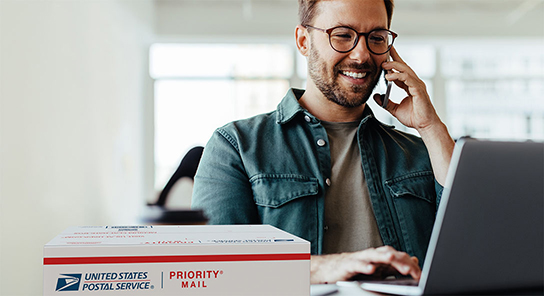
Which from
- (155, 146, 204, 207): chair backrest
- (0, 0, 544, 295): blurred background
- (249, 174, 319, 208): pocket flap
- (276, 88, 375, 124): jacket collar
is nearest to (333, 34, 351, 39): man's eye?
(276, 88, 375, 124): jacket collar

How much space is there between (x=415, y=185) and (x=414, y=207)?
62mm

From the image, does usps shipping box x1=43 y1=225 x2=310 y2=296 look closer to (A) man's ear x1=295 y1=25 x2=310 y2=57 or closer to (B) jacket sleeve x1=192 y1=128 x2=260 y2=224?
(B) jacket sleeve x1=192 y1=128 x2=260 y2=224

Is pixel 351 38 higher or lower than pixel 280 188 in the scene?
higher

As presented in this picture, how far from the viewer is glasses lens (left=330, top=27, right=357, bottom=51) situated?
1.46 metres

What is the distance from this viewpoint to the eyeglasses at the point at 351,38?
4.80ft

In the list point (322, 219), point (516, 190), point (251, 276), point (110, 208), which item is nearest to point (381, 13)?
point (322, 219)

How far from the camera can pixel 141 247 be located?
600mm

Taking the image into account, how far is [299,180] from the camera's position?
1.40 m

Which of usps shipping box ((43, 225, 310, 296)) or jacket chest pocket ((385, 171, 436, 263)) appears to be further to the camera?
jacket chest pocket ((385, 171, 436, 263))


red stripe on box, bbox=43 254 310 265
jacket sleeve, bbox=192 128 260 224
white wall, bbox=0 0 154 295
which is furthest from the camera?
white wall, bbox=0 0 154 295

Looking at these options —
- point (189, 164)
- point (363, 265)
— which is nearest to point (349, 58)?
point (189, 164)

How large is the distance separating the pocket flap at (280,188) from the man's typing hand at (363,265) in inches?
16.9

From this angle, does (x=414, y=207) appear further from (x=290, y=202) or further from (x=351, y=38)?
(x=351, y=38)

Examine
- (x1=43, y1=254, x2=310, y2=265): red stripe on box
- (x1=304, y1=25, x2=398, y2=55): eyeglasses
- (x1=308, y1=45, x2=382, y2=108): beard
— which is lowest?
(x1=43, y1=254, x2=310, y2=265): red stripe on box
